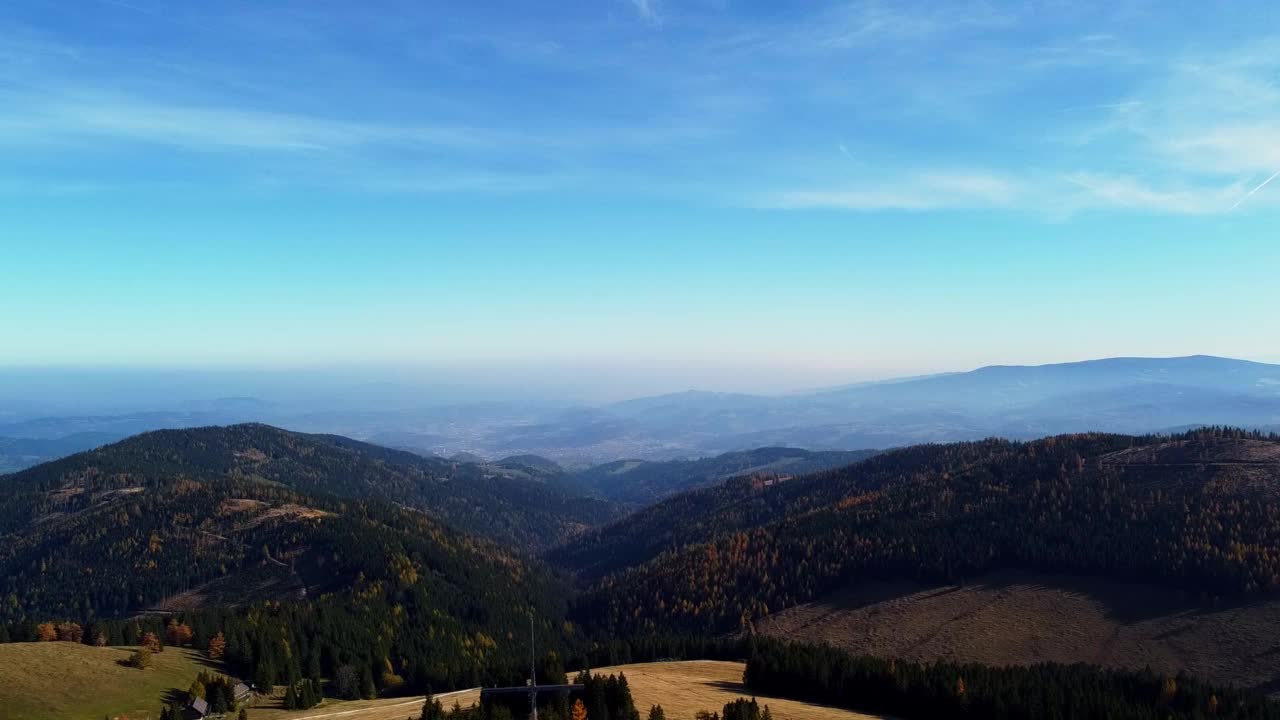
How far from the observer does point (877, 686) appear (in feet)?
330

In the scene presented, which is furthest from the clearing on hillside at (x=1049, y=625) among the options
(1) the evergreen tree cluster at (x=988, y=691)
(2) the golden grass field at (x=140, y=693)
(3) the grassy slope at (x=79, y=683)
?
(3) the grassy slope at (x=79, y=683)

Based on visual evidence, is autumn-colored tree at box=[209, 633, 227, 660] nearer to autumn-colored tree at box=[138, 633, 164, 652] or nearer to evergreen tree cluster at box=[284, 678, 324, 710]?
autumn-colored tree at box=[138, 633, 164, 652]

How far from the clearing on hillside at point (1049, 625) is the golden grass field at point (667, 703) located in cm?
5472

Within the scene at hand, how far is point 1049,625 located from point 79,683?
561 ft

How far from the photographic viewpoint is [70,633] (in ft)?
381

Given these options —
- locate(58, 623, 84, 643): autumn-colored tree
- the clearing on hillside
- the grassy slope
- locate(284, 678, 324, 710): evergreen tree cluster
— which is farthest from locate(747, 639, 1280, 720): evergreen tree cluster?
locate(58, 623, 84, 643): autumn-colored tree

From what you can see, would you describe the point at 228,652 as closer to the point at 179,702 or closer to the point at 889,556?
the point at 179,702

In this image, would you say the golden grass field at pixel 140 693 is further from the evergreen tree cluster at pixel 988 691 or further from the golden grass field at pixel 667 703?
the evergreen tree cluster at pixel 988 691

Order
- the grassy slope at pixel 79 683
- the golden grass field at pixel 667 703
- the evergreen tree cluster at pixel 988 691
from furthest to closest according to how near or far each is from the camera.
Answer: the evergreen tree cluster at pixel 988 691, the grassy slope at pixel 79 683, the golden grass field at pixel 667 703

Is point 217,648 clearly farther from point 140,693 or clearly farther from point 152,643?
point 140,693

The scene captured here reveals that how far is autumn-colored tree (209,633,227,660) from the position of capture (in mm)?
115600

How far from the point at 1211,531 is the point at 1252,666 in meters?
48.9

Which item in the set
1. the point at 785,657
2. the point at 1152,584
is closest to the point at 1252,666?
the point at 1152,584

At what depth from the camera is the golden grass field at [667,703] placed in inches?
3228
